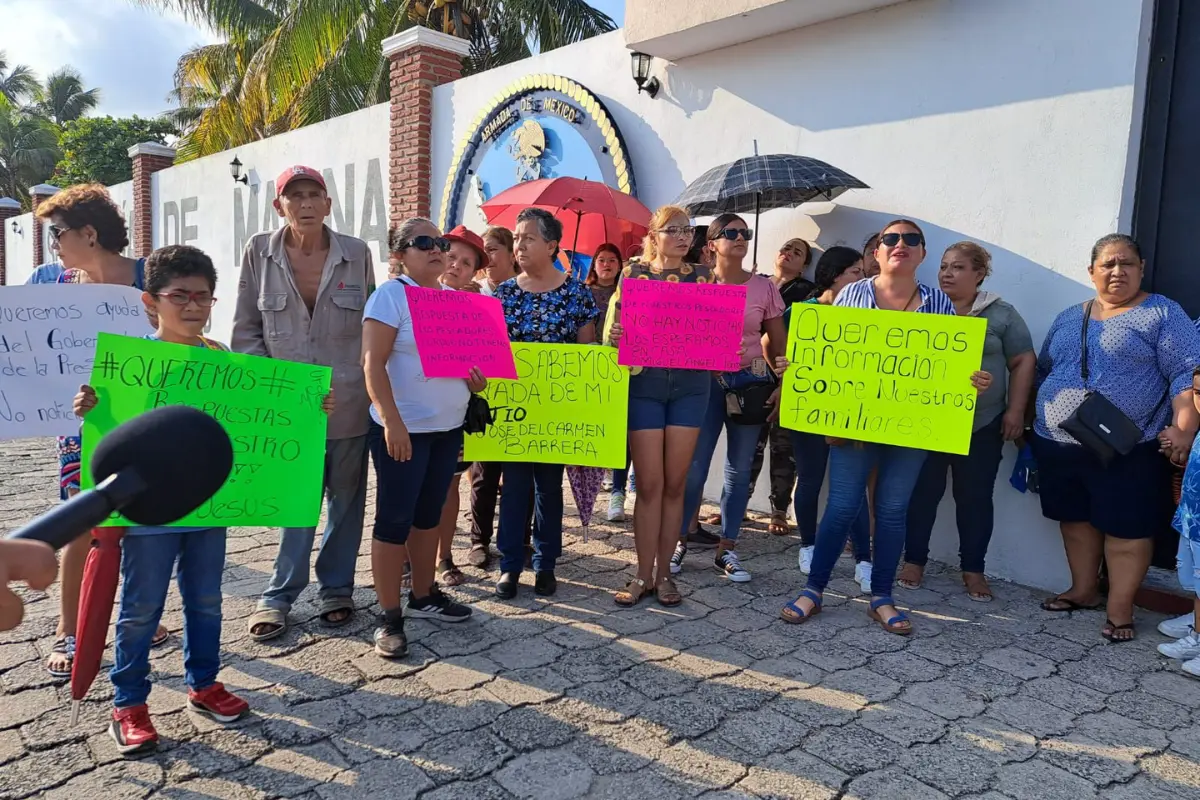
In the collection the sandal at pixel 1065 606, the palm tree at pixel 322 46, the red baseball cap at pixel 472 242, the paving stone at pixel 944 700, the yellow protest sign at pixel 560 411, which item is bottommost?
the paving stone at pixel 944 700

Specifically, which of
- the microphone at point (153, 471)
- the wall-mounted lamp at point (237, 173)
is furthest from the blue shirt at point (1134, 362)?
the wall-mounted lamp at point (237, 173)

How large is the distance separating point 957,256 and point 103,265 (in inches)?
169

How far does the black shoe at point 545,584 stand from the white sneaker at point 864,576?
1.80 m

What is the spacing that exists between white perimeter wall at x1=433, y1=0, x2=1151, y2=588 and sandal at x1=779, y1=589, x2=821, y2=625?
5.23ft

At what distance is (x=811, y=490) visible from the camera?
16.3 feet

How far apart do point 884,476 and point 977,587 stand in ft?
3.86

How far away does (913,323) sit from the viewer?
3.88 meters

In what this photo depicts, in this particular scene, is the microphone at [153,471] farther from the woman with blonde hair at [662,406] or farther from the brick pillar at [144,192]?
the brick pillar at [144,192]

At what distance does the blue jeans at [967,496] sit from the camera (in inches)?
181

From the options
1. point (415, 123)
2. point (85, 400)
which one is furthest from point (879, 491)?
point (415, 123)

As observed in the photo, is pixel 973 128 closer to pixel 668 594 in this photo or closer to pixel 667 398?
pixel 667 398

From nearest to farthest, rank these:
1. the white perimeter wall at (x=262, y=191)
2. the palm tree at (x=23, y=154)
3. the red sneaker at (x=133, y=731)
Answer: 1. the red sneaker at (x=133, y=731)
2. the white perimeter wall at (x=262, y=191)
3. the palm tree at (x=23, y=154)

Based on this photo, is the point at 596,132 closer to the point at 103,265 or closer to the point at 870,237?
the point at 870,237

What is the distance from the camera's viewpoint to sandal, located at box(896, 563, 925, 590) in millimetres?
4746
